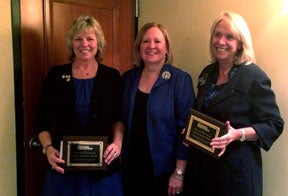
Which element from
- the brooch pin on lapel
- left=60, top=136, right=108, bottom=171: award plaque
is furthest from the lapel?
left=60, top=136, right=108, bottom=171: award plaque

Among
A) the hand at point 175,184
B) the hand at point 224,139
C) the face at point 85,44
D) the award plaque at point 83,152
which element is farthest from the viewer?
the hand at point 175,184

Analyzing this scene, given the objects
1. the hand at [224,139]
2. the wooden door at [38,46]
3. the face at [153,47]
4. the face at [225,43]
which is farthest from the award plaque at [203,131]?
the wooden door at [38,46]

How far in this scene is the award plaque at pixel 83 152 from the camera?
1629mm

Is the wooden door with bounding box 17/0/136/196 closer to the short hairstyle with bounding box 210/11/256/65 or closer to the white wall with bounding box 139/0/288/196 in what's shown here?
the white wall with bounding box 139/0/288/196

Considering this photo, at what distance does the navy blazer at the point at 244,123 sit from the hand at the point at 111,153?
439 mm

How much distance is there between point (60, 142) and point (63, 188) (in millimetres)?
222

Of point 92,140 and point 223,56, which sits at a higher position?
point 223,56

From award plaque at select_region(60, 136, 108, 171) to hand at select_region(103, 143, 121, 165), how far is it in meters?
0.02

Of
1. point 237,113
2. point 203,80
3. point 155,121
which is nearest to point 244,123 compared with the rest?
point 237,113

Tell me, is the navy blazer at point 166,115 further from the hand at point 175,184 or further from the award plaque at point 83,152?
the award plaque at point 83,152

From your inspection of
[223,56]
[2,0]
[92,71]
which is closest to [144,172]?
[92,71]

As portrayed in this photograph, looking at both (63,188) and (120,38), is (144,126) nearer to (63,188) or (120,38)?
(63,188)

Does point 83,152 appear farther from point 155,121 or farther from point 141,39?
point 141,39

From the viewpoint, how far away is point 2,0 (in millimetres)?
1773
